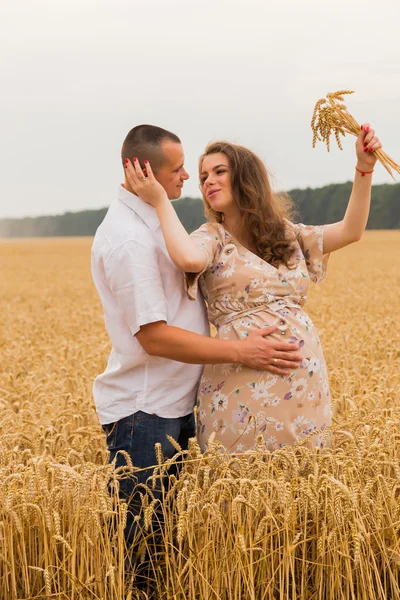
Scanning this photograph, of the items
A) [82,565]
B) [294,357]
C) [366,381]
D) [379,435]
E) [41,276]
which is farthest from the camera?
[41,276]

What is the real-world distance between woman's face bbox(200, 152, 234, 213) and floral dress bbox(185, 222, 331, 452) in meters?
0.11

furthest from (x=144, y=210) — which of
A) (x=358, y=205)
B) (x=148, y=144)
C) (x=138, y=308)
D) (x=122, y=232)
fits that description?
(x=358, y=205)

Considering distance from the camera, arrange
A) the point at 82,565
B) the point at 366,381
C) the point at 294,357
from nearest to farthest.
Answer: the point at 82,565 → the point at 294,357 → the point at 366,381

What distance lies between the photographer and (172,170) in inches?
126

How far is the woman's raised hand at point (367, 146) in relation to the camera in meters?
3.33

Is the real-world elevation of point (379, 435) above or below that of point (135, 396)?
below

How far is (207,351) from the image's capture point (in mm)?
3131

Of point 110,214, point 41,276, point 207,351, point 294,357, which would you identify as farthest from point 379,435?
point 41,276

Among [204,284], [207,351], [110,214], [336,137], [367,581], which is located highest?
[336,137]

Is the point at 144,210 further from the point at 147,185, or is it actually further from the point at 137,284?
the point at 137,284

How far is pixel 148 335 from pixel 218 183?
0.75m

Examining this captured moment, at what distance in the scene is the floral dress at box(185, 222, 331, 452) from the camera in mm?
3256

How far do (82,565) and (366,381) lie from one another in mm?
3695

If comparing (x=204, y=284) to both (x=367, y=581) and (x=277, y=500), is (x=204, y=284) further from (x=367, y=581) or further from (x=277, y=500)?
(x=367, y=581)
